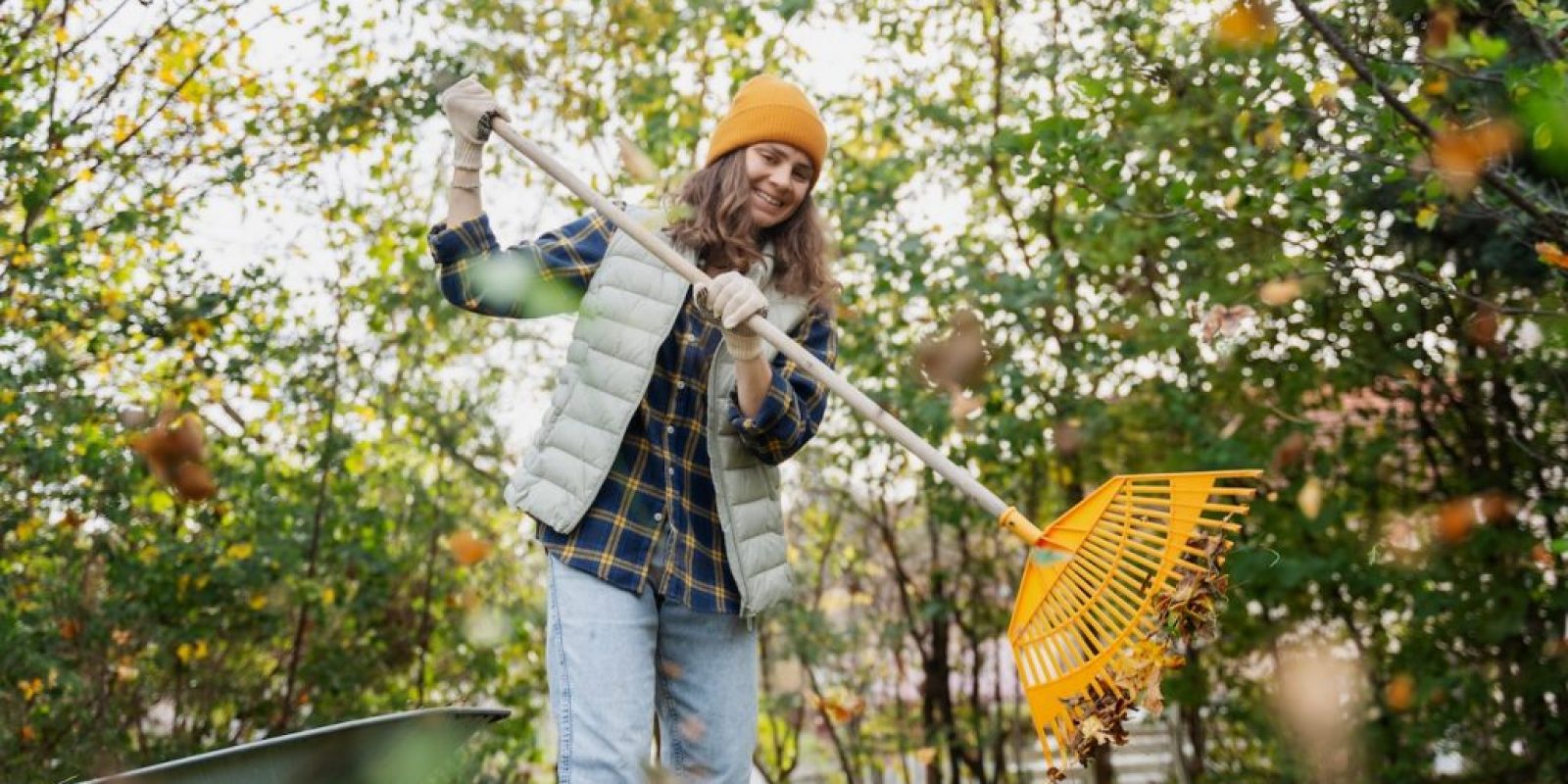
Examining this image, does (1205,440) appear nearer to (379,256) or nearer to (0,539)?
(379,256)

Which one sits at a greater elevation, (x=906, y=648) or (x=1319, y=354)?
(x=1319, y=354)

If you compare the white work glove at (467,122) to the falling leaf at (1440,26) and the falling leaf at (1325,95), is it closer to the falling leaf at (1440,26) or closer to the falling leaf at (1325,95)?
the falling leaf at (1325,95)

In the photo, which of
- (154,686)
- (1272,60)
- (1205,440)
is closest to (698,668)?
(1272,60)

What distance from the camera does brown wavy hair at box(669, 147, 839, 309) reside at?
2.39 meters

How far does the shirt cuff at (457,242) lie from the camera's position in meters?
2.16

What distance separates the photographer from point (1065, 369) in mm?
4203

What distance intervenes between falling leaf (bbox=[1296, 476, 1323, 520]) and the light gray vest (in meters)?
2.26

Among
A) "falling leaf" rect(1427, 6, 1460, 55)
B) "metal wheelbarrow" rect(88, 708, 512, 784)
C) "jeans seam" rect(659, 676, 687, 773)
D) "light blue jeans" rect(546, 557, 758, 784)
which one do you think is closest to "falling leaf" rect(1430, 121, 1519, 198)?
"falling leaf" rect(1427, 6, 1460, 55)

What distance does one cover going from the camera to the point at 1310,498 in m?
4.03

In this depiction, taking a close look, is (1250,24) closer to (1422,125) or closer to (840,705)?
(1422,125)

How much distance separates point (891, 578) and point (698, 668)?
290 centimetres

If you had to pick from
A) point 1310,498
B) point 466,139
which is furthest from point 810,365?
point 1310,498

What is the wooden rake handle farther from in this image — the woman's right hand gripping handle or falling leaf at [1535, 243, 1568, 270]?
falling leaf at [1535, 243, 1568, 270]

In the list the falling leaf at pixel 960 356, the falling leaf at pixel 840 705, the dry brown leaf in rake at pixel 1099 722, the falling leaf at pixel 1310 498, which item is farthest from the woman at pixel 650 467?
the falling leaf at pixel 840 705
